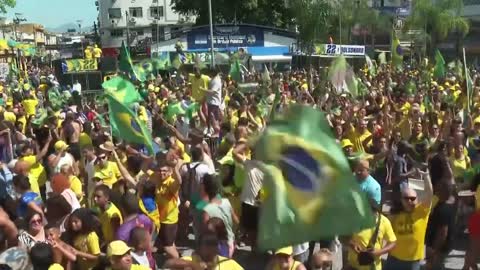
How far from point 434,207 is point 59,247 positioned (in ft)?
11.3

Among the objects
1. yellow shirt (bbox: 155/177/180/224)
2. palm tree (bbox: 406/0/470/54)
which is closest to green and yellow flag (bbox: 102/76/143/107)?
yellow shirt (bbox: 155/177/180/224)

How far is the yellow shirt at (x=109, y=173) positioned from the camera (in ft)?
24.8

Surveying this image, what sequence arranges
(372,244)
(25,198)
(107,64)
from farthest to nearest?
(107,64)
(25,198)
(372,244)

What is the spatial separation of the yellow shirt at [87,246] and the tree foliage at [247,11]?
4273cm

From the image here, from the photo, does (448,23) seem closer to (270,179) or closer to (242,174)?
(242,174)

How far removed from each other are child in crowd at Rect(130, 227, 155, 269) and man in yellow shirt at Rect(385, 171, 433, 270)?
212cm

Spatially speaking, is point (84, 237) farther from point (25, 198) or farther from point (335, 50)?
point (335, 50)

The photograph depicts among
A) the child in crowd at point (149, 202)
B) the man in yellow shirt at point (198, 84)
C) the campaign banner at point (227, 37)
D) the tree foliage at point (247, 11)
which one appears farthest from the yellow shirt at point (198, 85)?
the tree foliage at point (247, 11)

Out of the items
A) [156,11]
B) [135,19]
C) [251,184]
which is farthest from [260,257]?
[156,11]

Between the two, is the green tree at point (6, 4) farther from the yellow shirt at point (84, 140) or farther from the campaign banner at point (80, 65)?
the yellow shirt at point (84, 140)

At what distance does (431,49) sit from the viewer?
48.6 metres

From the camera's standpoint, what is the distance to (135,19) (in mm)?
83500

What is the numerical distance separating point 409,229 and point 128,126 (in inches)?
130

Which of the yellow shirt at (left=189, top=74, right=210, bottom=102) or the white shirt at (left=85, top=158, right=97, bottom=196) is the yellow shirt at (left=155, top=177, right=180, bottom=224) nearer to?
the white shirt at (left=85, top=158, right=97, bottom=196)
